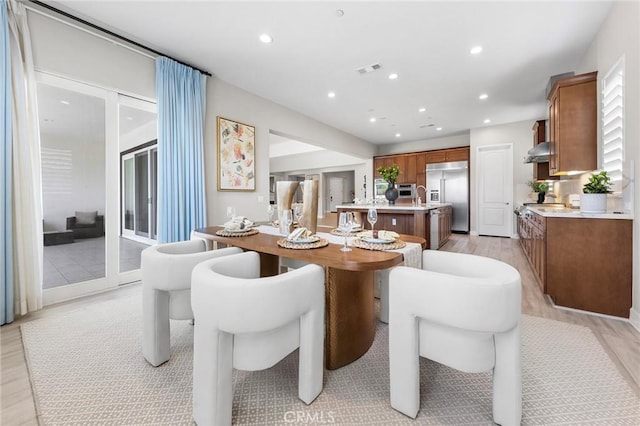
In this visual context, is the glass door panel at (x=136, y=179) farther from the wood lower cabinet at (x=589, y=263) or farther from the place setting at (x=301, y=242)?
the wood lower cabinet at (x=589, y=263)

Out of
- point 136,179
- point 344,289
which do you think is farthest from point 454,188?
point 136,179

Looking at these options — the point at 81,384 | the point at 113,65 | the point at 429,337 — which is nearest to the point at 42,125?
the point at 113,65

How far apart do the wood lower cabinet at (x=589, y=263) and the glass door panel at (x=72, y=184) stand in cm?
462

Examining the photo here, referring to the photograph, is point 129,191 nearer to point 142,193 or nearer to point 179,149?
point 142,193

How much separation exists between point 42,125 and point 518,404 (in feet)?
13.4

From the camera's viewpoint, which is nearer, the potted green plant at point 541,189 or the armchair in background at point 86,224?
the armchair in background at point 86,224

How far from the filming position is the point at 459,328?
3.50 feet

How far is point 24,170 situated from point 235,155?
7.24 feet

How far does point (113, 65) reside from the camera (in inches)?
111

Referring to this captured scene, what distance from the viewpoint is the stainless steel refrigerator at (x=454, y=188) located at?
6.93 metres

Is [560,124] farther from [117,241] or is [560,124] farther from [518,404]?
[117,241]

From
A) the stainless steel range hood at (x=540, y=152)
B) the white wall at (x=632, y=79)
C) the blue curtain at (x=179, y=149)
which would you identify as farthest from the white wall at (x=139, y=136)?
the stainless steel range hood at (x=540, y=152)

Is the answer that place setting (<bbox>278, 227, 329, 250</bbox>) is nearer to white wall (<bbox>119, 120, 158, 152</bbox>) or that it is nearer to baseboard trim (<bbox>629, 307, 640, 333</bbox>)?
baseboard trim (<bbox>629, 307, 640, 333</bbox>)

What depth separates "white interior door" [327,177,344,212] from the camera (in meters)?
9.98
